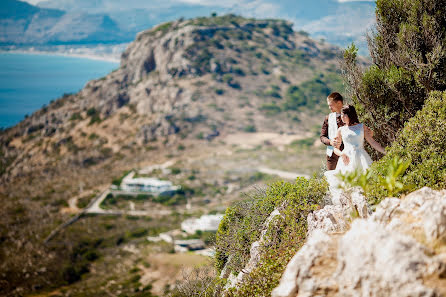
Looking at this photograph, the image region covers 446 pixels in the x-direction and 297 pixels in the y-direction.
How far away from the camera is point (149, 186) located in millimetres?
64625

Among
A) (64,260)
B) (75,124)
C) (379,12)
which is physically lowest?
(64,260)

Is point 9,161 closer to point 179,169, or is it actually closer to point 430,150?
point 179,169

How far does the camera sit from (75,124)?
310ft

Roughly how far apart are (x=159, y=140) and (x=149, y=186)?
890 inches

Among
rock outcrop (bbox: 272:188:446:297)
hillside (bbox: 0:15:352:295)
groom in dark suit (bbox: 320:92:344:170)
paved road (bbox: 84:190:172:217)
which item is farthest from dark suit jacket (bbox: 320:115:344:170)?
paved road (bbox: 84:190:172:217)

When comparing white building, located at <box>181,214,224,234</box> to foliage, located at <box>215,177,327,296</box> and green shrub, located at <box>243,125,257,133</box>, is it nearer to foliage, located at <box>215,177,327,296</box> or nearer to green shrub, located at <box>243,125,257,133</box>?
foliage, located at <box>215,177,327,296</box>

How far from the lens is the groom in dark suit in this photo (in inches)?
302

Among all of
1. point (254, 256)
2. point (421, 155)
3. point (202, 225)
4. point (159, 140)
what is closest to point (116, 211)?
point (202, 225)

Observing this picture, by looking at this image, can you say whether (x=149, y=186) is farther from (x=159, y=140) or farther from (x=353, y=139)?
(x=353, y=139)

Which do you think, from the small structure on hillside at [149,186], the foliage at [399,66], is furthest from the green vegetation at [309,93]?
the foliage at [399,66]

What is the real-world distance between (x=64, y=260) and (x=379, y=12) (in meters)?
43.9

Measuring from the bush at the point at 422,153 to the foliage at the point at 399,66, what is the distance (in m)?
1.17

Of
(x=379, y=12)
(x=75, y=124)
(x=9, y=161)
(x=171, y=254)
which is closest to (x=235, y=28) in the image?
(x=75, y=124)

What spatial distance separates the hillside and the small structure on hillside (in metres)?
2.49
